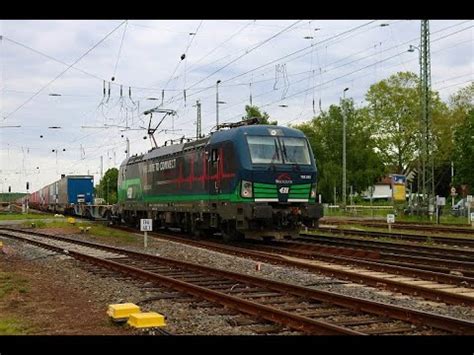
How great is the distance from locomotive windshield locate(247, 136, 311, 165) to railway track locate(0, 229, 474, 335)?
568cm

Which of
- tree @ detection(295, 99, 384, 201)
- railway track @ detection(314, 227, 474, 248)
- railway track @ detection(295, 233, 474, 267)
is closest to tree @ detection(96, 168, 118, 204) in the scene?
tree @ detection(295, 99, 384, 201)

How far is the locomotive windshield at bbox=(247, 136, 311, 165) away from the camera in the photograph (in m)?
19.5

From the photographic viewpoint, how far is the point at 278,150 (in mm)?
19953

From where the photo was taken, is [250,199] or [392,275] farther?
[250,199]

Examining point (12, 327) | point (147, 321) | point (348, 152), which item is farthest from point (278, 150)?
point (348, 152)

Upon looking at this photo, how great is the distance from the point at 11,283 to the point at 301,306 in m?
6.31

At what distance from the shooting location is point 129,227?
109 feet

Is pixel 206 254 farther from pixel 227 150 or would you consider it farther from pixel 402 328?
pixel 402 328

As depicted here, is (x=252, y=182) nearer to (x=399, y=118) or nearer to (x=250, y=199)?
(x=250, y=199)

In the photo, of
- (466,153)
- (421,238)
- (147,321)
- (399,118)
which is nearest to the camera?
(147,321)

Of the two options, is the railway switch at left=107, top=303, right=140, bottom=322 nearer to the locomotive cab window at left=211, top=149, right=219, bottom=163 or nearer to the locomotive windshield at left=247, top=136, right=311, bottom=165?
the locomotive windshield at left=247, top=136, right=311, bottom=165

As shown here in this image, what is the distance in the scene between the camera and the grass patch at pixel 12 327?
26.9ft
